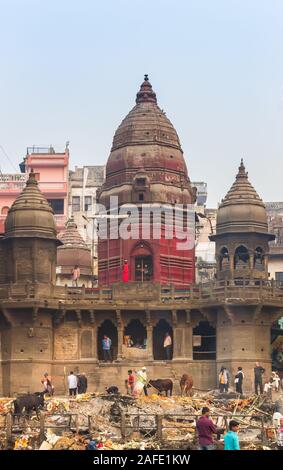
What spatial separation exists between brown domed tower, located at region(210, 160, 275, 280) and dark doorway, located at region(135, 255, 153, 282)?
4.46 metres

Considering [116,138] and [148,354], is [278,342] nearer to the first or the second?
[148,354]

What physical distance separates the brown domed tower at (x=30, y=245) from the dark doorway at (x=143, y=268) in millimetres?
5570

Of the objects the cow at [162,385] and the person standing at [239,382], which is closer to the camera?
the cow at [162,385]

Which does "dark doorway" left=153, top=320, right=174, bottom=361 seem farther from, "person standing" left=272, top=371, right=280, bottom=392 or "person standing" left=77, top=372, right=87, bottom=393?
"person standing" left=272, top=371, right=280, bottom=392

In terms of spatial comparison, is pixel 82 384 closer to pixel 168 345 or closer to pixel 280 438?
pixel 168 345

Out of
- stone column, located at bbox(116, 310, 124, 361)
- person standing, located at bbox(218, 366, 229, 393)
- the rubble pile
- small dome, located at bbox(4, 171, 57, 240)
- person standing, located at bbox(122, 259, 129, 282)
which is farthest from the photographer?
person standing, located at bbox(122, 259, 129, 282)

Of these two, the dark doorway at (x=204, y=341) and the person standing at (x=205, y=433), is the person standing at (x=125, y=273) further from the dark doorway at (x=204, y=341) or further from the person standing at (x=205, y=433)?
the person standing at (x=205, y=433)

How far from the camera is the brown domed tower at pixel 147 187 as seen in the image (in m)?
61.1

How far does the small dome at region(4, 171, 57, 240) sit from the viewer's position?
56.0 meters

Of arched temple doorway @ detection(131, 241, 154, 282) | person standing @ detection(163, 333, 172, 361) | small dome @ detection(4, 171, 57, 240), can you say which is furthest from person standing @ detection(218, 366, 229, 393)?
small dome @ detection(4, 171, 57, 240)

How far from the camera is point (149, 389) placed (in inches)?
2082

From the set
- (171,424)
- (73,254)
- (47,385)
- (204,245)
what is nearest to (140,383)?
(47,385)

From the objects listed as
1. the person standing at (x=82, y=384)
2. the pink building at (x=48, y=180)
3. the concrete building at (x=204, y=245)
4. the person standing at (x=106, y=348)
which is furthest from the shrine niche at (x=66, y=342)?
the pink building at (x=48, y=180)

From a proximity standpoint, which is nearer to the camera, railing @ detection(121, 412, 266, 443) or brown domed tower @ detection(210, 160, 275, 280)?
railing @ detection(121, 412, 266, 443)
